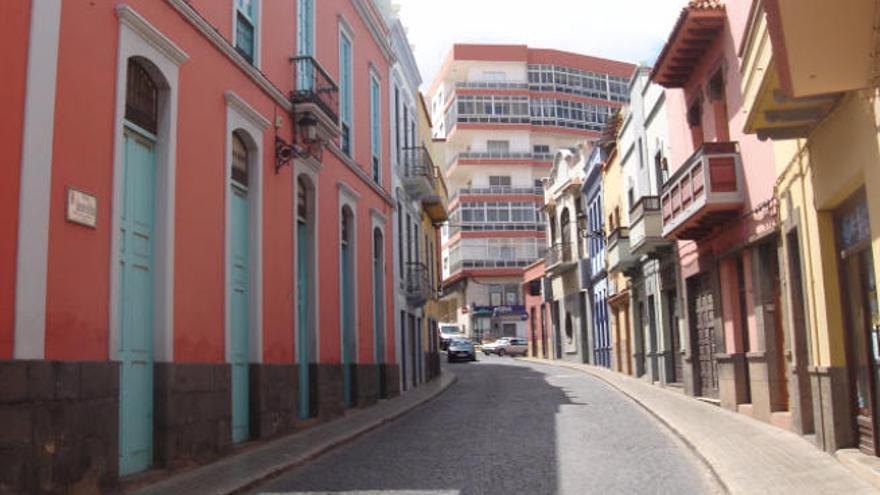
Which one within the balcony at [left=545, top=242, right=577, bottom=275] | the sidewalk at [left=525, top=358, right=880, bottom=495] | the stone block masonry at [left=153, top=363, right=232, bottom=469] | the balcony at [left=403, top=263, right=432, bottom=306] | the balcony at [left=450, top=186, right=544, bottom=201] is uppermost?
the balcony at [left=450, top=186, right=544, bottom=201]

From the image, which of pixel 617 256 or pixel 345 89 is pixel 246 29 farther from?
pixel 617 256

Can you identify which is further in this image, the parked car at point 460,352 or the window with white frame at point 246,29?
the parked car at point 460,352

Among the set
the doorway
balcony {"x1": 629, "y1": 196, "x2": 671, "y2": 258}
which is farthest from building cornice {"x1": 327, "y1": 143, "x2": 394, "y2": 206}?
the doorway

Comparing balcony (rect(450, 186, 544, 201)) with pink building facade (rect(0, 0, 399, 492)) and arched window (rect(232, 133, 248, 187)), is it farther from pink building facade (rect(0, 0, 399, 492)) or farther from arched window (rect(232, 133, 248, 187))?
arched window (rect(232, 133, 248, 187))

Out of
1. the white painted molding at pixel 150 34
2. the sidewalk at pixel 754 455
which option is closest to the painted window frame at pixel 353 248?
the sidewalk at pixel 754 455

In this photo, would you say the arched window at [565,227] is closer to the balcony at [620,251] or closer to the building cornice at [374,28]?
the balcony at [620,251]

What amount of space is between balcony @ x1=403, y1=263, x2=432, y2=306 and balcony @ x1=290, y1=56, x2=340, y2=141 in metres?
9.87

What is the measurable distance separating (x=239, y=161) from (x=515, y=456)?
5500 millimetres

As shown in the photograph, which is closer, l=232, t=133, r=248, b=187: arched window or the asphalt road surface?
the asphalt road surface

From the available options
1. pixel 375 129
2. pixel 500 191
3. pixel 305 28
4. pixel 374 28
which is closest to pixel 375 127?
pixel 375 129

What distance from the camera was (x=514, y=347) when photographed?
5244 cm

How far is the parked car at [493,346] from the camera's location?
53.7 m

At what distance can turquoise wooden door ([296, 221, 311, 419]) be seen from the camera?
48.6ft

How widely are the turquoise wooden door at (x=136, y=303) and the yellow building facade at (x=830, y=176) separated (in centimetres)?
626
